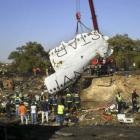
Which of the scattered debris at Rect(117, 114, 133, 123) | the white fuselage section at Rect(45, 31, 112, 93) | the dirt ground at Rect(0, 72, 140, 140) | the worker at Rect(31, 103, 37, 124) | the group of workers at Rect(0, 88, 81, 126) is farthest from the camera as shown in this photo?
the white fuselage section at Rect(45, 31, 112, 93)

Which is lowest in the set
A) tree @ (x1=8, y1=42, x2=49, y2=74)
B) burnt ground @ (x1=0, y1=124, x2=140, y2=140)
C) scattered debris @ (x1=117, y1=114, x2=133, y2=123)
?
burnt ground @ (x1=0, y1=124, x2=140, y2=140)

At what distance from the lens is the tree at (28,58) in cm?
4175

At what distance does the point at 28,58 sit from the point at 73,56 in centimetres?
2095

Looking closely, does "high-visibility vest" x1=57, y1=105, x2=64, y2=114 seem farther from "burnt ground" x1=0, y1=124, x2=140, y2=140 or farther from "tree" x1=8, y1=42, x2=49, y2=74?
"tree" x1=8, y1=42, x2=49, y2=74

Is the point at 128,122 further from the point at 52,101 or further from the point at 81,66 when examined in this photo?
the point at 81,66

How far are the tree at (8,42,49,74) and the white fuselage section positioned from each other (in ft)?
59.8

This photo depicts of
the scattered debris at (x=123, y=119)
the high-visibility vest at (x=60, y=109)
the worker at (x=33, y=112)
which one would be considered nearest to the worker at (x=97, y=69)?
the scattered debris at (x=123, y=119)

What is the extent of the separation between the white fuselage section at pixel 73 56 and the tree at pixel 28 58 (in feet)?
59.8

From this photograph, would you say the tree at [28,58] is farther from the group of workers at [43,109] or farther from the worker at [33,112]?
the worker at [33,112]

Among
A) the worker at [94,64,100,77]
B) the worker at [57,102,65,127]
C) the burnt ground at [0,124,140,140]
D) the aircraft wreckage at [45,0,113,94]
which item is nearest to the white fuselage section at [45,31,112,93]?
the aircraft wreckage at [45,0,113,94]

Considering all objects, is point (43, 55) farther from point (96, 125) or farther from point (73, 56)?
point (96, 125)

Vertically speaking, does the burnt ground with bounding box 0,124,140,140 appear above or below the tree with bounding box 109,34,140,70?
below

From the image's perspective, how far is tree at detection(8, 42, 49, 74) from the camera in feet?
137

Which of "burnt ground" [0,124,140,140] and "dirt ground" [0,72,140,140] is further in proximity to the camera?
"dirt ground" [0,72,140,140]
